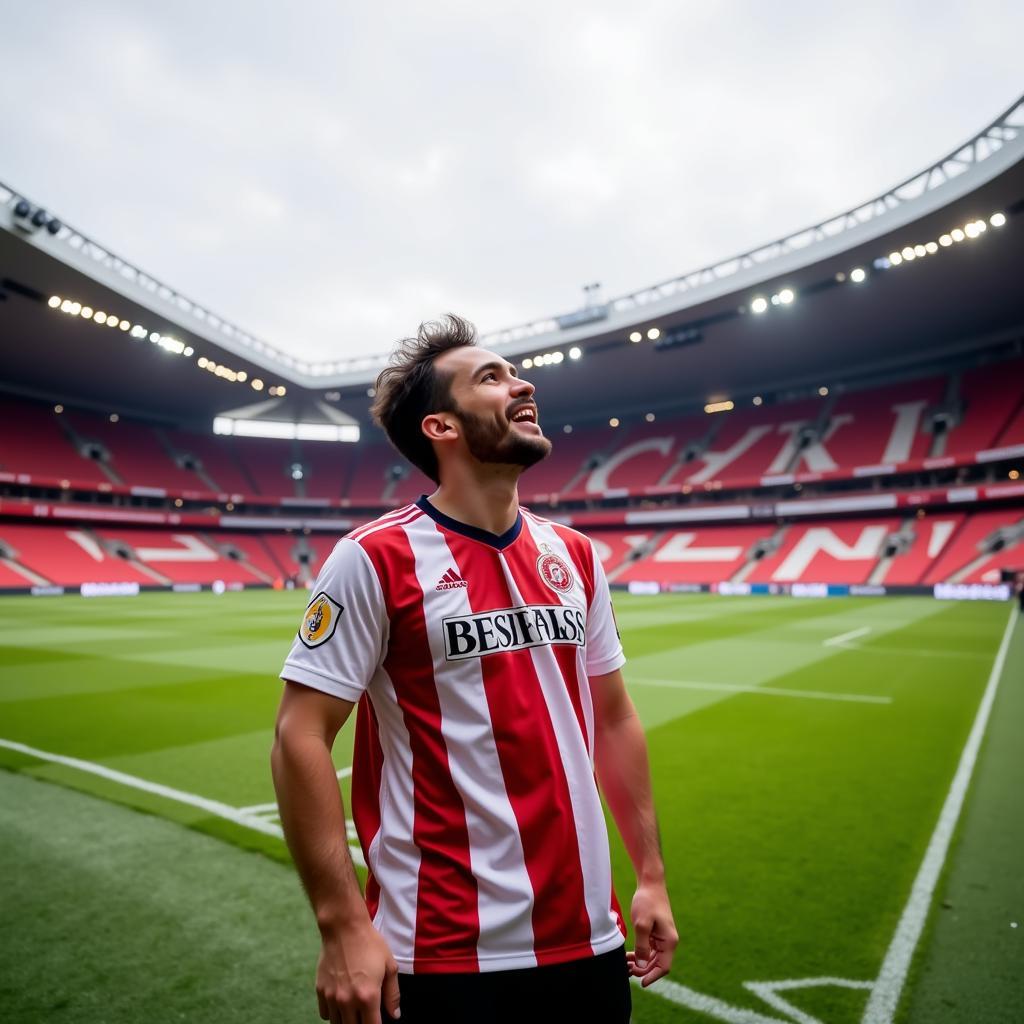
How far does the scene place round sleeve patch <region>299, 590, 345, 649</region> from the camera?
1.61 metres

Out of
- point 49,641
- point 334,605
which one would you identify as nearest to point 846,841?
point 334,605

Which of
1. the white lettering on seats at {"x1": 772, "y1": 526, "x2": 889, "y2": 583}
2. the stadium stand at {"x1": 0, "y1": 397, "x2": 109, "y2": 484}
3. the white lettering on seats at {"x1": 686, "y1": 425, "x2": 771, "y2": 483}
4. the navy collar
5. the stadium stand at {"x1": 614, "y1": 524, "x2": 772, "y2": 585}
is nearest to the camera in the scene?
the navy collar

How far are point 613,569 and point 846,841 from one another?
36787mm

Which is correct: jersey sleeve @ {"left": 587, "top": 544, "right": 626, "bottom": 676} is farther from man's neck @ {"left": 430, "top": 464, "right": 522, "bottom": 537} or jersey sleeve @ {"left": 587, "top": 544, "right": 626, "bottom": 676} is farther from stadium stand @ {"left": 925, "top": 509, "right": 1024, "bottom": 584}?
stadium stand @ {"left": 925, "top": 509, "right": 1024, "bottom": 584}

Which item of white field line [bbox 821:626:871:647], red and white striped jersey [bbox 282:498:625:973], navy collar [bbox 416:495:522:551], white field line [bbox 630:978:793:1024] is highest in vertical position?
navy collar [bbox 416:495:522:551]

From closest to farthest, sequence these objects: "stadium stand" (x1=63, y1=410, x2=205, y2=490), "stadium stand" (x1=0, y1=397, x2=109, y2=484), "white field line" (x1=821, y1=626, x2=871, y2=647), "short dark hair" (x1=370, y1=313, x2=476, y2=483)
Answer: "short dark hair" (x1=370, y1=313, x2=476, y2=483)
"white field line" (x1=821, y1=626, x2=871, y2=647)
"stadium stand" (x1=0, y1=397, x2=109, y2=484)
"stadium stand" (x1=63, y1=410, x2=205, y2=490)

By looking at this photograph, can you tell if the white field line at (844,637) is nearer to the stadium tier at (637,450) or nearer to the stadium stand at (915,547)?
the stadium stand at (915,547)

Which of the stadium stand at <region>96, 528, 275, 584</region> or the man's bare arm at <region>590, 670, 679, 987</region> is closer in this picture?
the man's bare arm at <region>590, 670, 679, 987</region>

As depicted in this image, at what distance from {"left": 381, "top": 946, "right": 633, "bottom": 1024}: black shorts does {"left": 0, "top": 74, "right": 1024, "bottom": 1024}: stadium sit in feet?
5.07

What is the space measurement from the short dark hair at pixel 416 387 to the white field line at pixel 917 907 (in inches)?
116

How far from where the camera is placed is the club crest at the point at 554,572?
6.47 ft

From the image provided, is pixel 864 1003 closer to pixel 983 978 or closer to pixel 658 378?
pixel 983 978

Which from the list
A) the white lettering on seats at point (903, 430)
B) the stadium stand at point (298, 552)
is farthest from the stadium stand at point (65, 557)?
the white lettering on seats at point (903, 430)

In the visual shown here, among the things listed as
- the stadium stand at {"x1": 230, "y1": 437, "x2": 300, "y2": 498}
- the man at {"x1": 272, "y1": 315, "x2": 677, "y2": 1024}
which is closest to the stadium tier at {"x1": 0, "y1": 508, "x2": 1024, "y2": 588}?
the stadium stand at {"x1": 230, "y1": 437, "x2": 300, "y2": 498}
